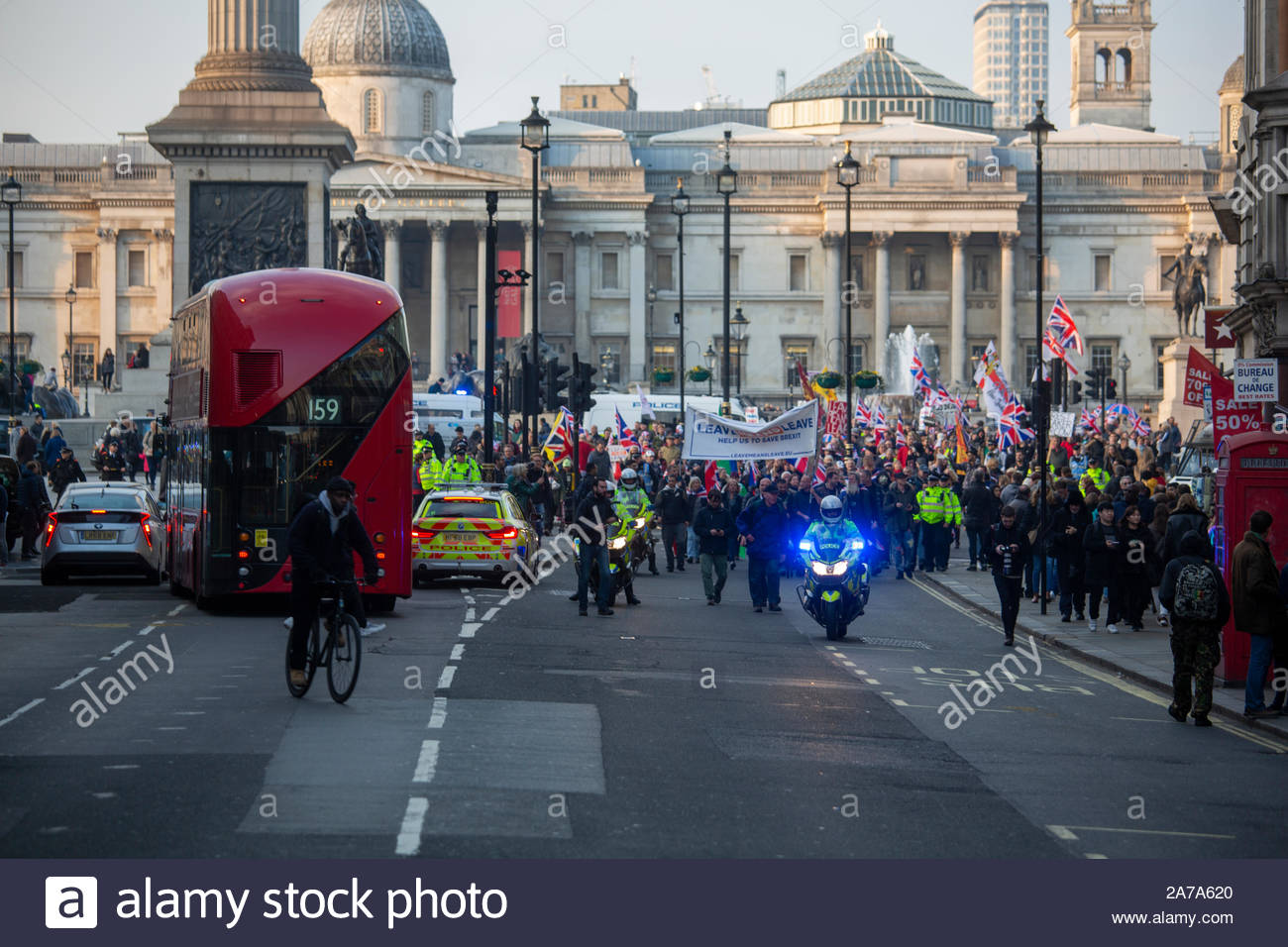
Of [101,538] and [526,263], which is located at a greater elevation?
[526,263]

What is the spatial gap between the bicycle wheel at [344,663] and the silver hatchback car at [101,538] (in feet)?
42.4

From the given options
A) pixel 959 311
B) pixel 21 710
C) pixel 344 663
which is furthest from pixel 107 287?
pixel 344 663

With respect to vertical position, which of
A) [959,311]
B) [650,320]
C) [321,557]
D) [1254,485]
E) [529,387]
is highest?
[959,311]

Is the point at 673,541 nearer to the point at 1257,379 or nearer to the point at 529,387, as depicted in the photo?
the point at 529,387

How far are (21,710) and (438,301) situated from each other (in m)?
90.4

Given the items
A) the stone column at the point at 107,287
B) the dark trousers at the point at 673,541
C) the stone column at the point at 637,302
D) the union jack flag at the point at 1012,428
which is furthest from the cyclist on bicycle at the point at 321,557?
the stone column at the point at 107,287

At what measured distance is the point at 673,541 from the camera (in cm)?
3453

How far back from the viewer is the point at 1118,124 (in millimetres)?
126812

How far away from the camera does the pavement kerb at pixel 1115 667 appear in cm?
1706

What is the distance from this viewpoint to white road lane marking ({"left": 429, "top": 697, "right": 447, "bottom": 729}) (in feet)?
47.7

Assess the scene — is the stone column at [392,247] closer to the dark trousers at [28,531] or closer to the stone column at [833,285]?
the stone column at [833,285]

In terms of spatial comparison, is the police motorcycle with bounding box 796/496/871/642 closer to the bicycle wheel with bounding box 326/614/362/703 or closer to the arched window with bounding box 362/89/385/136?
the bicycle wheel with bounding box 326/614/362/703

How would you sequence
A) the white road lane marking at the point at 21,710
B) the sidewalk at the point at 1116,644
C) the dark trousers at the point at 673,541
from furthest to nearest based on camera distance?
the dark trousers at the point at 673,541 < the sidewalk at the point at 1116,644 < the white road lane marking at the point at 21,710
